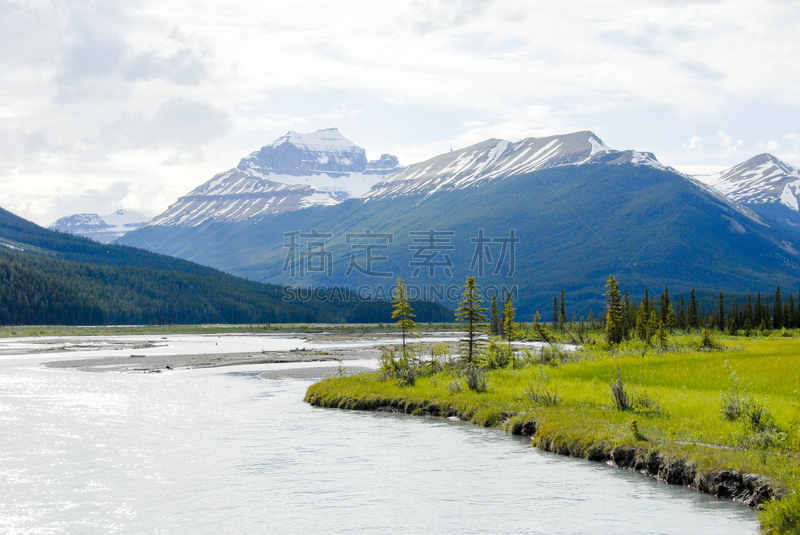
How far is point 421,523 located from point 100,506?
9306mm

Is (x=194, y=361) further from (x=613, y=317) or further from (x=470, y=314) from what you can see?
(x=613, y=317)

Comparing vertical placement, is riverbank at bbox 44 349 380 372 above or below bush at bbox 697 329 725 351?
below

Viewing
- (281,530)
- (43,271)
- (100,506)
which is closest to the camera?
(281,530)

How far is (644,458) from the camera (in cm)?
2330

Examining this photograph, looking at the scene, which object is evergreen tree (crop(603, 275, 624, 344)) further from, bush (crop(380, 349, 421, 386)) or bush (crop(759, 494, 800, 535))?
bush (crop(759, 494, 800, 535))

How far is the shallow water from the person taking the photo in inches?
717

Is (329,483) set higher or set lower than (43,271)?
lower

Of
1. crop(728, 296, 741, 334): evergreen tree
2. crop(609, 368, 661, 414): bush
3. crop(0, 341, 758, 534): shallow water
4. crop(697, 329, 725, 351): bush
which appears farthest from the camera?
crop(728, 296, 741, 334): evergreen tree

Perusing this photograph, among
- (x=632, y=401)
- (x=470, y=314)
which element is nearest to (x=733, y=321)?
(x=470, y=314)

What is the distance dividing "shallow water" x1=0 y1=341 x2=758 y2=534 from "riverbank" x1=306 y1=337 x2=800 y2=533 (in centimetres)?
83

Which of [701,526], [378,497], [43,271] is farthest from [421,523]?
[43,271]

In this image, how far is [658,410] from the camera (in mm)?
28031

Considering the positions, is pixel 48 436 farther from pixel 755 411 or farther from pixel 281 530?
pixel 755 411

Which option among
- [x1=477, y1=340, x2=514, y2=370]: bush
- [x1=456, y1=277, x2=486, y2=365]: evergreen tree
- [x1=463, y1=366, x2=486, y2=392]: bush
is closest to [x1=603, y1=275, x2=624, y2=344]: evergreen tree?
[x1=477, y1=340, x2=514, y2=370]: bush
